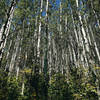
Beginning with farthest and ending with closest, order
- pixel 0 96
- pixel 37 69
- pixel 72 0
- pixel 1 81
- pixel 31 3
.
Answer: pixel 31 3, pixel 72 0, pixel 37 69, pixel 1 81, pixel 0 96

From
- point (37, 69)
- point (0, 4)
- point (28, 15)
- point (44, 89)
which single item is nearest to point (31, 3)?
point (28, 15)

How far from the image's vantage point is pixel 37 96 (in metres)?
4.73

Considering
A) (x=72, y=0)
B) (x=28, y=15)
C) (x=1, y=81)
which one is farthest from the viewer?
(x=28, y=15)


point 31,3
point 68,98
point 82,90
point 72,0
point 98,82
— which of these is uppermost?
point 31,3

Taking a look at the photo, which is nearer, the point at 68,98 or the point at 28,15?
the point at 68,98

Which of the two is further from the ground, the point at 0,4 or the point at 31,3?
the point at 31,3

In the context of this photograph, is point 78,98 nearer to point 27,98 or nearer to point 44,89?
point 44,89

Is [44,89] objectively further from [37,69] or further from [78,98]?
[78,98]

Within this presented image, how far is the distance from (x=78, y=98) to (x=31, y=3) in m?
13.4

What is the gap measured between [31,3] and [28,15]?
241 cm

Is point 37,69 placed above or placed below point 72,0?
below

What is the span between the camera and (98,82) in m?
5.04

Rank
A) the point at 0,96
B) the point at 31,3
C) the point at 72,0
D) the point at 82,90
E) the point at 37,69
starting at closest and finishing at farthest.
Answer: the point at 0,96 < the point at 82,90 < the point at 37,69 < the point at 72,0 < the point at 31,3

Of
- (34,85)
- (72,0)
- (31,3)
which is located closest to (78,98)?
(34,85)
